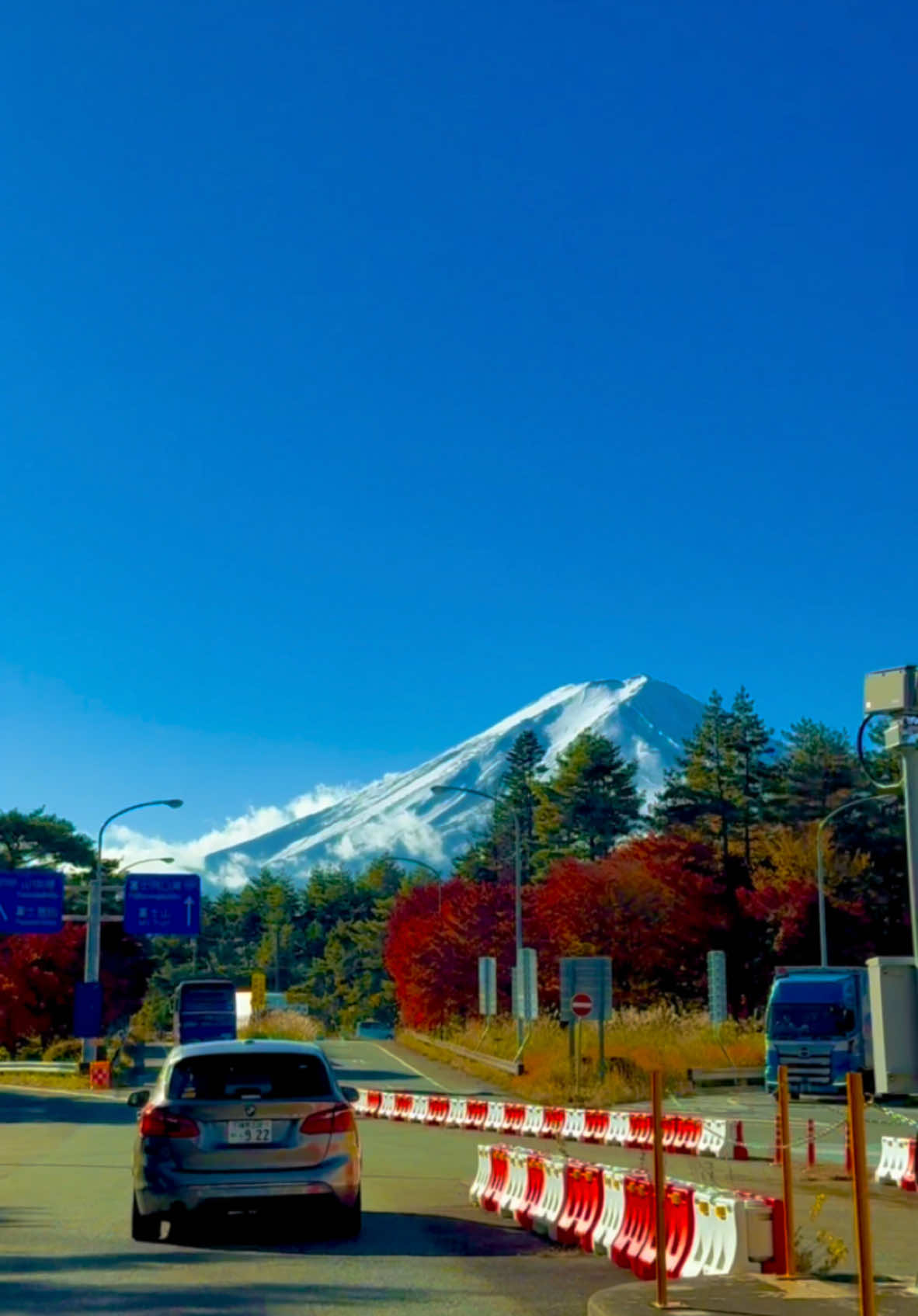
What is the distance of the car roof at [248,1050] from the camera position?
13.0 m

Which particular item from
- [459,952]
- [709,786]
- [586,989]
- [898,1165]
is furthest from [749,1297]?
[709,786]

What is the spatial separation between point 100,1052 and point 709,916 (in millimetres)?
27786

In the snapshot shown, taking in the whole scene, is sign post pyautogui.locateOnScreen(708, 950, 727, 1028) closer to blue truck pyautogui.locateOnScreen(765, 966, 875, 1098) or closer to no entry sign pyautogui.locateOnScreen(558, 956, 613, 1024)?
blue truck pyautogui.locateOnScreen(765, 966, 875, 1098)

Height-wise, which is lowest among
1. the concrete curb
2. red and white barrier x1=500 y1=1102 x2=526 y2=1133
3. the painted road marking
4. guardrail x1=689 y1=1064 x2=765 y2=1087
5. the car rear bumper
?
the painted road marking

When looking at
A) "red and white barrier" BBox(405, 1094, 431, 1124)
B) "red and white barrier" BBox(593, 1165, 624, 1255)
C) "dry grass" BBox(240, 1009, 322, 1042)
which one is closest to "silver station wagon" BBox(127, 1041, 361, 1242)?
"red and white barrier" BBox(593, 1165, 624, 1255)

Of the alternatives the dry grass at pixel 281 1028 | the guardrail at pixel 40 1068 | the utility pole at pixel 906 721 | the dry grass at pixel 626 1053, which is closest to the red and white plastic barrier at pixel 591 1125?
the dry grass at pixel 626 1053

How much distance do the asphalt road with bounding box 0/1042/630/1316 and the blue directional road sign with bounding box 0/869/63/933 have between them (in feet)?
100

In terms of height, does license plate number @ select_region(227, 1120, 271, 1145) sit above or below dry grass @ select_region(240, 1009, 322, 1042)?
above

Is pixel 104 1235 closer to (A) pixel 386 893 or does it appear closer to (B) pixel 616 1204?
(B) pixel 616 1204

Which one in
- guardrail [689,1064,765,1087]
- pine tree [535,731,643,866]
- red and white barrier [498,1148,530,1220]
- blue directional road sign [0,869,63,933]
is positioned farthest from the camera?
pine tree [535,731,643,866]

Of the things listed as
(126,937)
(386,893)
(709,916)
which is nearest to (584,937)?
(709,916)

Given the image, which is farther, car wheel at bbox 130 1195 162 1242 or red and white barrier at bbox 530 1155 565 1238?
red and white barrier at bbox 530 1155 565 1238

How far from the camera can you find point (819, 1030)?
116ft

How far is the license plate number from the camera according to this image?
40.3 feet
